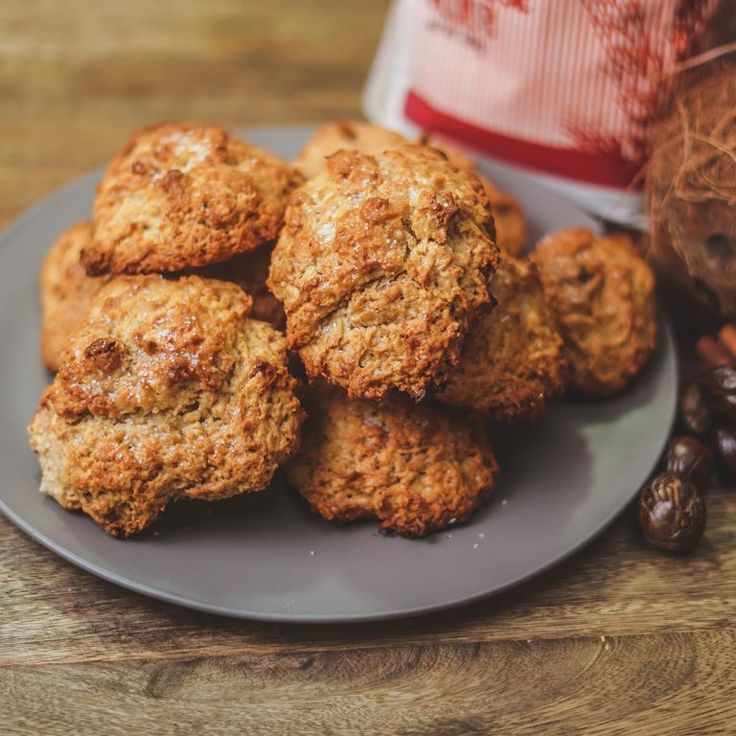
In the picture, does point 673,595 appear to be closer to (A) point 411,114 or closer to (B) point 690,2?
(B) point 690,2

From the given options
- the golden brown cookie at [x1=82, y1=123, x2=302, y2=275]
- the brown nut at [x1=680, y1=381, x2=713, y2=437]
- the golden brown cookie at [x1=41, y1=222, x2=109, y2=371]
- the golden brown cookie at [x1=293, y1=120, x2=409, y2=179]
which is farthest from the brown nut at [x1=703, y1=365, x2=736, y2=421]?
the golden brown cookie at [x1=41, y1=222, x2=109, y2=371]

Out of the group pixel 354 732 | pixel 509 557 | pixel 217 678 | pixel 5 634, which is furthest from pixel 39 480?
pixel 509 557

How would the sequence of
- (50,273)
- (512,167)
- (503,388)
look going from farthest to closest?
(512,167), (50,273), (503,388)

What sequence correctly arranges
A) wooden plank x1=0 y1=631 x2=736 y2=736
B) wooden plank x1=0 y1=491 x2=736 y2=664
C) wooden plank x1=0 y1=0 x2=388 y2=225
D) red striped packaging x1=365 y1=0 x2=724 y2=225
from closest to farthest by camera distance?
wooden plank x1=0 y1=631 x2=736 y2=736 → wooden plank x1=0 y1=491 x2=736 y2=664 → red striped packaging x1=365 y1=0 x2=724 y2=225 → wooden plank x1=0 y1=0 x2=388 y2=225

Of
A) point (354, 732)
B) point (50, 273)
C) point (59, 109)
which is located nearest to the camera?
point (354, 732)

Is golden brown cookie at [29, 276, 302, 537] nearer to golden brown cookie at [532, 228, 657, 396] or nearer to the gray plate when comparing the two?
the gray plate
